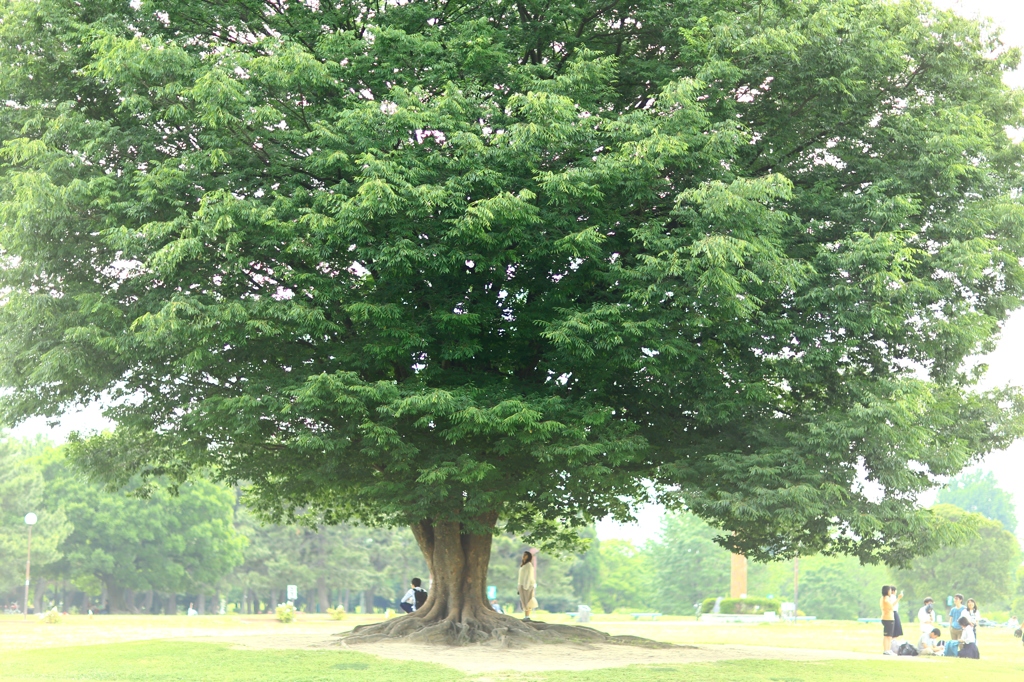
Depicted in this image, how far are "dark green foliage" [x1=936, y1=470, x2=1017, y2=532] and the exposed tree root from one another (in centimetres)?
12594

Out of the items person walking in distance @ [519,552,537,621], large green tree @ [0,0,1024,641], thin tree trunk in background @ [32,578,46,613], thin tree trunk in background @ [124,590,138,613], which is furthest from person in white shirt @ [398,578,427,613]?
thin tree trunk in background @ [124,590,138,613]

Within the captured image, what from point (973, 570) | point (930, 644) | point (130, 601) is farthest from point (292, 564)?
point (930, 644)

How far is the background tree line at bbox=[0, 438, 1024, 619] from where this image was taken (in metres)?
68.2

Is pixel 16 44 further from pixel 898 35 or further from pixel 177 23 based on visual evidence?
pixel 898 35

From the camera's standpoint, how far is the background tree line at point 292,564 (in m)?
68.2

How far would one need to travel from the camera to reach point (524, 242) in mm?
17156

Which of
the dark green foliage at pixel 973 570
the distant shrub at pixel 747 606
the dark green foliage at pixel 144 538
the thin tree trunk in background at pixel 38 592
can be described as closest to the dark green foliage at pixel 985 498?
the dark green foliage at pixel 973 570

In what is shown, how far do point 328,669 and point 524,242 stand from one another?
770 cm

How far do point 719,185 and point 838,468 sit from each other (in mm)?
5890

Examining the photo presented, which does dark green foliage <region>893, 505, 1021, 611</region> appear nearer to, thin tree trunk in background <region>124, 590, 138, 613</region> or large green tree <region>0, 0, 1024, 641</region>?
large green tree <region>0, 0, 1024, 641</region>

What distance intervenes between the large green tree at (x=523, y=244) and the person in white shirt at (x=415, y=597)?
12.7 feet

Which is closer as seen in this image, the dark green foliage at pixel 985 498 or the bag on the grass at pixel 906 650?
the bag on the grass at pixel 906 650

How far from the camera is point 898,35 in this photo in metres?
19.0

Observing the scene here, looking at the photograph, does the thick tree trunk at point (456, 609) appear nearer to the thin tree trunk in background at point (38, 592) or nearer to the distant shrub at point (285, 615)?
the distant shrub at point (285, 615)
